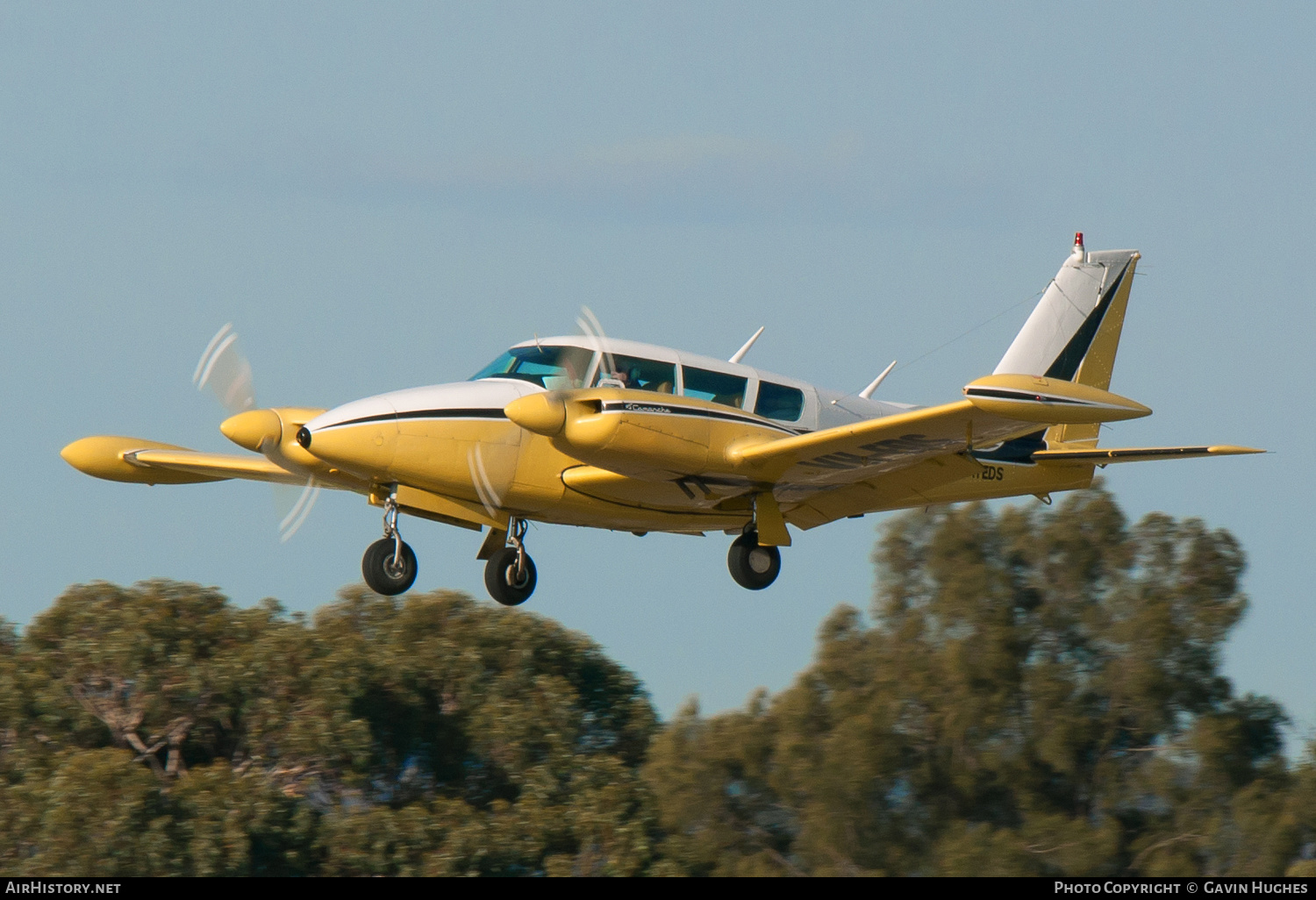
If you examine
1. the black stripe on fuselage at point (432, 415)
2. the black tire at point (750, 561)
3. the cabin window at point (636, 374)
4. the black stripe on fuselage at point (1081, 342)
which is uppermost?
the black stripe on fuselage at point (1081, 342)

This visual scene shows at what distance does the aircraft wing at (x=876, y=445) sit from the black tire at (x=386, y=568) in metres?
3.67

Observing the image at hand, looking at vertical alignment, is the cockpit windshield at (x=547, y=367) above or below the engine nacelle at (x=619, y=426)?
above

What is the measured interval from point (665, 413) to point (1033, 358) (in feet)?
23.3

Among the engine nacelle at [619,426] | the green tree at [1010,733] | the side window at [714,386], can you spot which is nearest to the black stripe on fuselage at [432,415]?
the engine nacelle at [619,426]

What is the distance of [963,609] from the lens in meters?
36.3

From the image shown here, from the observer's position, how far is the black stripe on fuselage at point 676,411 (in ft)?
55.5

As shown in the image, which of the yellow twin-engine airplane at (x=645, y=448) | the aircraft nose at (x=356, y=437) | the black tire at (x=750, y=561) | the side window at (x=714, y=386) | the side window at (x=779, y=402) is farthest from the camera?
the black tire at (x=750, y=561)

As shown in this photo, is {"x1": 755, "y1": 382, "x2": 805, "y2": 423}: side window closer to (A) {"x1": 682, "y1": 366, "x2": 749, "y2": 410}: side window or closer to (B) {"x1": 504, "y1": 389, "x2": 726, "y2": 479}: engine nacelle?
(A) {"x1": 682, "y1": 366, "x2": 749, "y2": 410}: side window

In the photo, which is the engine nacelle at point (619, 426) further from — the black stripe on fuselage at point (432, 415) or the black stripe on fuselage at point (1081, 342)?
the black stripe on fuselage at point (1081, 342)

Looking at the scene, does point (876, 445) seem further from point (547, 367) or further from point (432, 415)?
point (432, 415)

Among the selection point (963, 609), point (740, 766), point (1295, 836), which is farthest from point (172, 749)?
point (1295, 836)

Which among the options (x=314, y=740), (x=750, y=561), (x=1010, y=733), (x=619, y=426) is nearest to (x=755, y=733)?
(x=1010, y=733)

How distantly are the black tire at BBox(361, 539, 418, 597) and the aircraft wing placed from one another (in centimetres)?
367

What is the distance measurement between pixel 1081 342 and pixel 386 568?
1007cm
